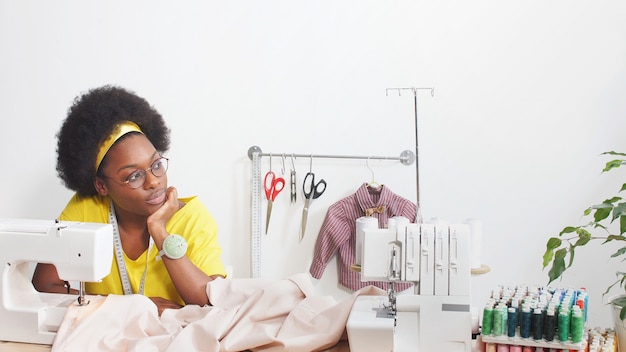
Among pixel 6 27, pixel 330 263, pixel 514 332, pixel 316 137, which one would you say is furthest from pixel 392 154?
pixel 6 27

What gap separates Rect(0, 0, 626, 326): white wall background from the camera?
2.92 m

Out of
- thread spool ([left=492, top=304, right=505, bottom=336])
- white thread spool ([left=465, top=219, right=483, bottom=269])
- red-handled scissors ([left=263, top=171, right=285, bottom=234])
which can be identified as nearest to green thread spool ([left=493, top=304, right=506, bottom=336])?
thread spool ([left=492, top=304, right=505, bottom=336])

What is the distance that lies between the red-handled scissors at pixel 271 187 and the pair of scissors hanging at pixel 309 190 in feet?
0.34

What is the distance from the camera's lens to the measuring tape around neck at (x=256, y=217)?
316cm

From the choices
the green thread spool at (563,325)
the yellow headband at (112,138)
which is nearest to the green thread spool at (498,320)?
the green thread spool at (563,325)

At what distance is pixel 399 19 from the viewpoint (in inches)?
119

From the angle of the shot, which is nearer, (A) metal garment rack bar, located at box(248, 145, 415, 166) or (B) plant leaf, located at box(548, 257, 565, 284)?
(B) plant leaf, located at box(548, 257, 565, 284)

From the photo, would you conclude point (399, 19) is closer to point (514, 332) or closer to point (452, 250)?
point (452, 250)

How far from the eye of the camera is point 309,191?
10.4 feet

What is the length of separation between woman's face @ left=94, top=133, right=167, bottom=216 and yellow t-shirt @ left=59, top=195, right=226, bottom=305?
0.09 meters

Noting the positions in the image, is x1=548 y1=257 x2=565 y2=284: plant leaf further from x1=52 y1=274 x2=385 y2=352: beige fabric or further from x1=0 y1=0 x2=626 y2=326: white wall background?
x1=0 y1=0 x2=626 y2=326: white wall background

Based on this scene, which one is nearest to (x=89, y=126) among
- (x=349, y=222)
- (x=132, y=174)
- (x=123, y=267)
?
(x=132, y=174)

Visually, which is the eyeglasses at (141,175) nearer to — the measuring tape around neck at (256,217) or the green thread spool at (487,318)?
the measuring tape around neck at (256,217)

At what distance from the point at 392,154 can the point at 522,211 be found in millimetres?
581
